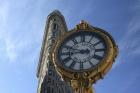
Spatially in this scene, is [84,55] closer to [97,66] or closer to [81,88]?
[97,66]

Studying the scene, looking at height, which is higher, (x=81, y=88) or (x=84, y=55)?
(x=84, y=55)

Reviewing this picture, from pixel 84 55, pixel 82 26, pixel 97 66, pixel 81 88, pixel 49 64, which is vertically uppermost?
pixel 49 64

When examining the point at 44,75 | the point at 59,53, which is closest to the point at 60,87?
the point at 44,75

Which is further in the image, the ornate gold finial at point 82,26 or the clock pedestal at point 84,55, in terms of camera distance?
the ornate gold finial at point 82,26

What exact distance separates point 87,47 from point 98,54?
27 cm

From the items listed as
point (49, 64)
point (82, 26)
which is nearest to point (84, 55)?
point (82, 26)

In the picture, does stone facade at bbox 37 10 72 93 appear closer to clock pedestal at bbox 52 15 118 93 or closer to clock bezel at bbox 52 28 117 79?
clock pedestal at bbox 52 15 118 93

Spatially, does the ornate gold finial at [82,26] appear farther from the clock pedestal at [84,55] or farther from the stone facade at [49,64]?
the stone facade at [49,64]

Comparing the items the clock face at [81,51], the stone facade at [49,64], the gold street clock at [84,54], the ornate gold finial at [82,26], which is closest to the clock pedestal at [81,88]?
the gold street clock at [84,54]

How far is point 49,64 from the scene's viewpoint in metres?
74.0

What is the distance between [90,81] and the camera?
21.2ft

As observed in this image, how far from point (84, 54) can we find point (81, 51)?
75 millimetres

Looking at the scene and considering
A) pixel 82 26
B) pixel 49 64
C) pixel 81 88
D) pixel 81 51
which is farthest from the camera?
pixel 49 64

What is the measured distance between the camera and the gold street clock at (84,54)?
647cm
